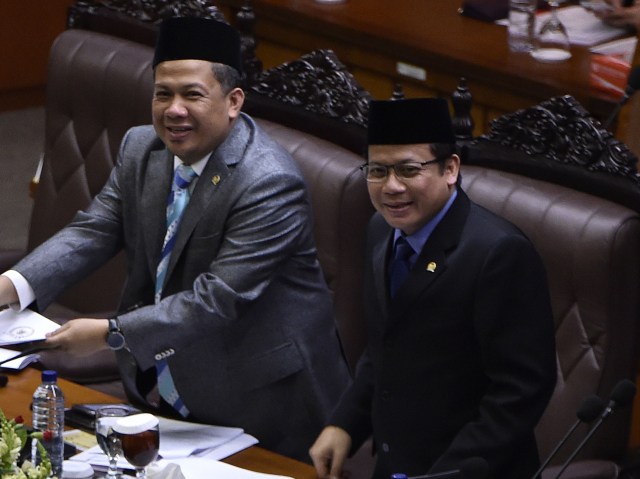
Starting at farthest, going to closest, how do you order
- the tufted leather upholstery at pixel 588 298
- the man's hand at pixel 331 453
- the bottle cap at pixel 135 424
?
the tufted leather upholstery at pixel 588 298 → the man's hand at pixel 331 453 → the bottle cap at pixel 135 424

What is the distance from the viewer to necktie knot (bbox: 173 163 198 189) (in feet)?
10.5

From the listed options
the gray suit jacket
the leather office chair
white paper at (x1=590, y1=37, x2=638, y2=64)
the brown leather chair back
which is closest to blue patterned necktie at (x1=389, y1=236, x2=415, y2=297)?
the gray suit jacket

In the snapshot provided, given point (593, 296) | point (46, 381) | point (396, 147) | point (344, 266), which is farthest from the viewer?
point (344, 266)

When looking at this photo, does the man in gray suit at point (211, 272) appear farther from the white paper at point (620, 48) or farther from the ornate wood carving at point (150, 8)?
the white paper at point (620, 48)

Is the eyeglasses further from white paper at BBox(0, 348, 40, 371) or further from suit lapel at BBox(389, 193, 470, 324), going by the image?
white paper at BBox(0, 348, 40, 371)

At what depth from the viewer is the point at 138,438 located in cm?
259

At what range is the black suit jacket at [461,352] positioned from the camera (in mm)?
2594

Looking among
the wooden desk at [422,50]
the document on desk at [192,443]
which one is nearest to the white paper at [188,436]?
the document on desk at [192,443]

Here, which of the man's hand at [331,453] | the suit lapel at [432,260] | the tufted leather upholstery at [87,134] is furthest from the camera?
the tufted leather upholstery at [87,134]

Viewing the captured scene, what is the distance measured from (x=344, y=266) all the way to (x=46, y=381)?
3.48ft

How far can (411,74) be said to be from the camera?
4.78 metres

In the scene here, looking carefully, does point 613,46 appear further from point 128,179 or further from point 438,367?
point 438,367

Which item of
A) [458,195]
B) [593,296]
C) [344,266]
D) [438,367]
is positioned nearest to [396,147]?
[458,195]

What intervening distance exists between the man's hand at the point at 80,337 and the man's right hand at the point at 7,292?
0.85 ft
